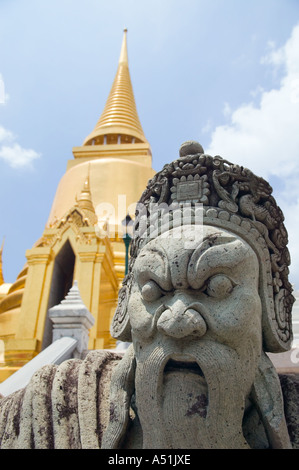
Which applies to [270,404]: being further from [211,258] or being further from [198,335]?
[211,258]

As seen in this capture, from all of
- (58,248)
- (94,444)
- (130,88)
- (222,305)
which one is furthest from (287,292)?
(130,88)

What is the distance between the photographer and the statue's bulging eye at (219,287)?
7.10 feet

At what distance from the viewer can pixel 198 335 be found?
2.08 m

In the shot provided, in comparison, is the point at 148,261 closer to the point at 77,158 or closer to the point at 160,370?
the point at 160,370

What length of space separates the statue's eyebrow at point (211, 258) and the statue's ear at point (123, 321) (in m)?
0.64

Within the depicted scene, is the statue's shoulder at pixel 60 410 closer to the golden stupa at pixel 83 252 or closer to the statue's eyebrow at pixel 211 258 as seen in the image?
the statue's eyebrow at pixel 211 258

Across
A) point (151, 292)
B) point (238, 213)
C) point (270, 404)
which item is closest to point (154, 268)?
point (151, 292)

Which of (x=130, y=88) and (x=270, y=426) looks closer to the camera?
(x=270, y=426)

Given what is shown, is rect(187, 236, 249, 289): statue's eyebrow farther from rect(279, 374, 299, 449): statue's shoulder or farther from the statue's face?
rect(279, 374, 299, 449): statue's shoulder

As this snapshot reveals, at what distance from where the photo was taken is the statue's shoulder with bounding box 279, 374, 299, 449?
223 cm

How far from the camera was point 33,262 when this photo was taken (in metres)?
12.6

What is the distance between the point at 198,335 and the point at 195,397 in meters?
0.31

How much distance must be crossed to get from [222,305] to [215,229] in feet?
1.54

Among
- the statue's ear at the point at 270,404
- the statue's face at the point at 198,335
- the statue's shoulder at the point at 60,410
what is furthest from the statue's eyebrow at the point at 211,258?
the statue's shoulder at the point at 60,410
